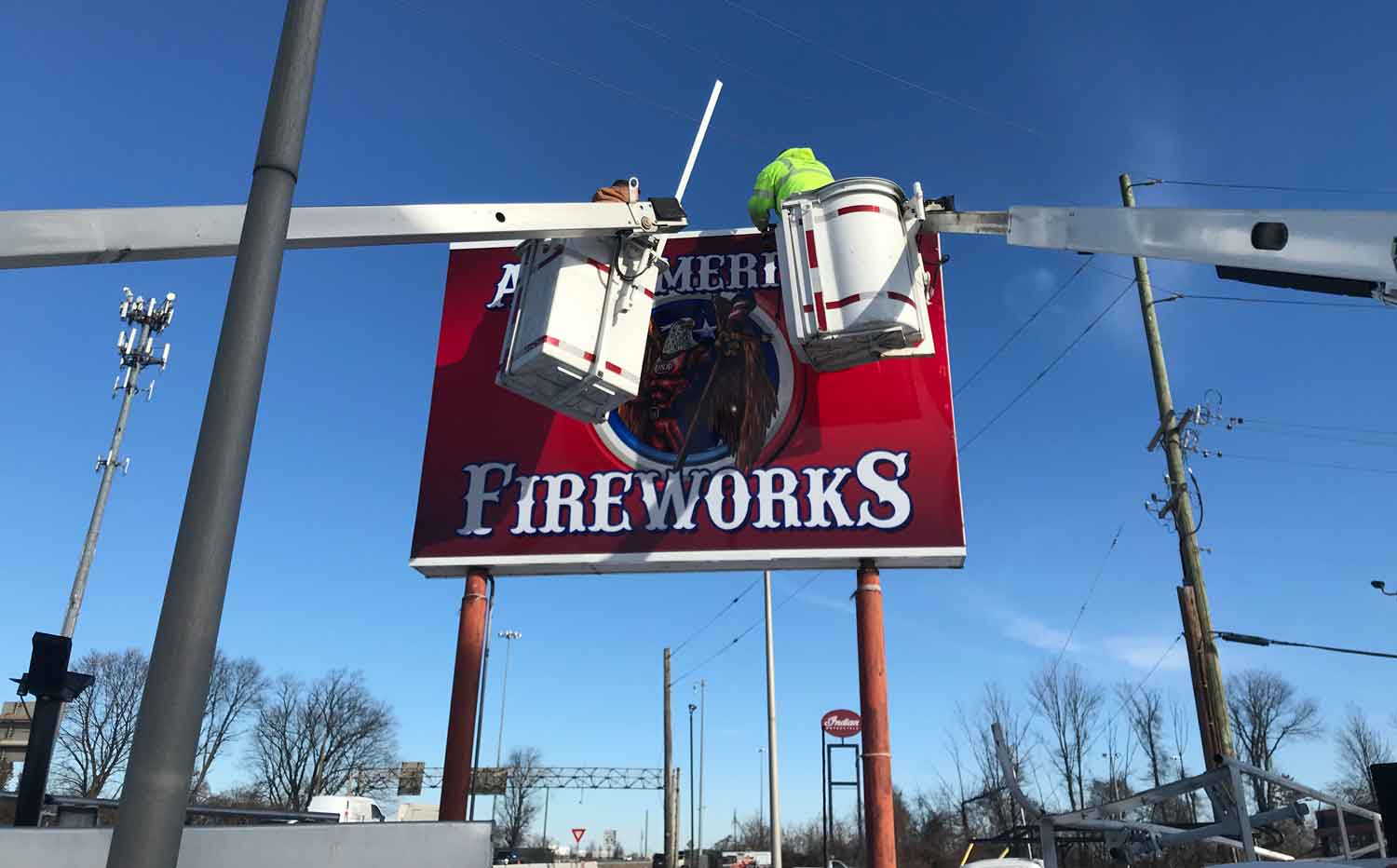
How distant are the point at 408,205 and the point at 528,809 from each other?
294ft

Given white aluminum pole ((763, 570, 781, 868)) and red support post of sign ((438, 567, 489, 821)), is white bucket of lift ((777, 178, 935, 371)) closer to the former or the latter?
red support post of sign ((438, 567, 489, 821))

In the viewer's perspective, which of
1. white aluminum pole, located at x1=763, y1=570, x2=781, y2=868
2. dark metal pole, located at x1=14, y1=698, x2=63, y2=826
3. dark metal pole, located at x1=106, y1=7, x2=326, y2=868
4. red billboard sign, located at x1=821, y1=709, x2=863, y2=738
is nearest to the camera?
dark metal pole, located at x1=106, y1=7, x2=326, y2=868

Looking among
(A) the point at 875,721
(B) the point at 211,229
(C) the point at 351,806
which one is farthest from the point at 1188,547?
(C) the point at 351,806

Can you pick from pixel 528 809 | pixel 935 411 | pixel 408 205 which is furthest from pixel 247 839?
pixel 528 809

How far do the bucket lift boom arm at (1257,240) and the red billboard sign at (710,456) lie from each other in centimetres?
294

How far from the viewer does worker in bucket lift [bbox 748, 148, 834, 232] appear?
9.22 m

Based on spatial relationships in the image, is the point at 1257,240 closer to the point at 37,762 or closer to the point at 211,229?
the point at 211,229

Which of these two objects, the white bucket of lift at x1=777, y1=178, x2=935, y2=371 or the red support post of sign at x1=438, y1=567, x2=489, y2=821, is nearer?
the white bucket of lift at x1=777, y1=178, x2=935, y2=371

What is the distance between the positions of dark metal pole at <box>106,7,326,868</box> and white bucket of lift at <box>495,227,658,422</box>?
176 inches

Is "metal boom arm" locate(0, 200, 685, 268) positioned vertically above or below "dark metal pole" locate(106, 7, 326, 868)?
above

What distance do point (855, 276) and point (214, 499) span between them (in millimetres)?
6125

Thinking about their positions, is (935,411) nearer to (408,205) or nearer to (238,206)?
(408,205)

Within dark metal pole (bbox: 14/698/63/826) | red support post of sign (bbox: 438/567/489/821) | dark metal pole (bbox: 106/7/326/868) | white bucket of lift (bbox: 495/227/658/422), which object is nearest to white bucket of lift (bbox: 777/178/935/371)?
white bucket of lift (bbox: 495/227/658/422)

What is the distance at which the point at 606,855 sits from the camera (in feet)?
309
